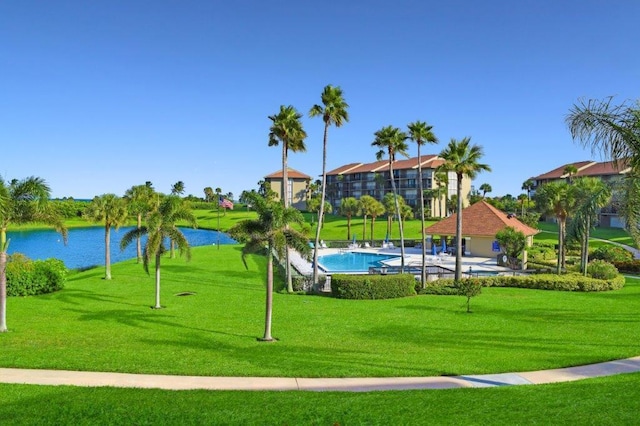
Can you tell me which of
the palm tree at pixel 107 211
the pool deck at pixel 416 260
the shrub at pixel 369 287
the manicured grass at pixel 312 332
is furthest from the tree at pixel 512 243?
the palm tree at pixel 107 211

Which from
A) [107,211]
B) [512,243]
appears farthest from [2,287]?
[512,243]

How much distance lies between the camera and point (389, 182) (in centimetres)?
11556

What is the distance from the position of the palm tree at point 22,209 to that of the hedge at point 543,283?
23.0 metres

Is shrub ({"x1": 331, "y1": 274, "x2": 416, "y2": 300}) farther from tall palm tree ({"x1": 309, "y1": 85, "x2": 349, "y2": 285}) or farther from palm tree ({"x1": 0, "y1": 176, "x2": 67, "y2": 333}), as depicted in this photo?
palm tree ({"x1": 0, "y1": 176, "x2": 67, "y2": 333})

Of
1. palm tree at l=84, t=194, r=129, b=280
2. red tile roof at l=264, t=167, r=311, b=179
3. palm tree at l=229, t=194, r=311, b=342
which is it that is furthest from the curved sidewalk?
red tile roof at l=264, t=167, r=311, b=179

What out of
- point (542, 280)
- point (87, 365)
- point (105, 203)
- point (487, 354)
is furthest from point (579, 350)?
point (105, 203)

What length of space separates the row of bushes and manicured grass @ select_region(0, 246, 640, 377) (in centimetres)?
92

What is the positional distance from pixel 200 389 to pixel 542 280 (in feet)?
95.0

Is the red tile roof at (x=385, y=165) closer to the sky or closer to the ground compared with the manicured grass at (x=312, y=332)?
closer to the sky

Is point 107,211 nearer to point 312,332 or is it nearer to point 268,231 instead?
point 268,231

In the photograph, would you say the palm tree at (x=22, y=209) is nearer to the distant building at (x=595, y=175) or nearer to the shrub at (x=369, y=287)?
the shrub at (x=369, y=287)

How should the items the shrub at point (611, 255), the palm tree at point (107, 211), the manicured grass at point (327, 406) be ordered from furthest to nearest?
1. the shrub at point (611, 255)
2. the palm tree at point (107, 211)
3. the manicured grass at point (327, 406)

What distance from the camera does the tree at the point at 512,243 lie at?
42.3 meters

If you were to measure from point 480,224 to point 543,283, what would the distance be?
19007mm
